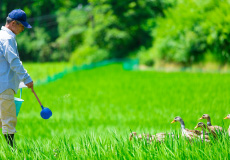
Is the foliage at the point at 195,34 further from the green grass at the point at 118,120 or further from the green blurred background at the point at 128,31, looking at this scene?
the green grass at the point at 118,120

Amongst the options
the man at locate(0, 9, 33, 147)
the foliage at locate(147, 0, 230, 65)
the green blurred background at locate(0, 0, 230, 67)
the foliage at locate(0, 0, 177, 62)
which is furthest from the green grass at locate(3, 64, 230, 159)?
the foliage at locate(0, 0, 177, 62)

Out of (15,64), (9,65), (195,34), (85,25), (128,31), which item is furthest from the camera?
(85,25)

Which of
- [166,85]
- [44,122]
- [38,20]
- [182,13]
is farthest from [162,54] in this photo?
[38,20]

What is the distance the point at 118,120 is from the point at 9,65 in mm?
2610

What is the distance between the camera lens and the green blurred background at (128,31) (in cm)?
1342

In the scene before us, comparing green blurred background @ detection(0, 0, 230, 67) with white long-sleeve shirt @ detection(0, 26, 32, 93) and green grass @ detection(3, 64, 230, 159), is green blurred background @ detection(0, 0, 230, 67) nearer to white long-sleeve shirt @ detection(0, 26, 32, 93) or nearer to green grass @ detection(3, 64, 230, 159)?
green grass @ detection(3, 64, 230, 159)

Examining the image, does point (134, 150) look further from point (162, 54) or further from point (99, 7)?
point (99, 7)

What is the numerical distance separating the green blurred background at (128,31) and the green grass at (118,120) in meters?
4.21

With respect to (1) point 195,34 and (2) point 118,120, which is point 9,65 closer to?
(2) point 118,120

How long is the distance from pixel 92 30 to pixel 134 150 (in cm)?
2340

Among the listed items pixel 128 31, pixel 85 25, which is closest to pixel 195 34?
pixel 128 31

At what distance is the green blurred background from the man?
32.4ft

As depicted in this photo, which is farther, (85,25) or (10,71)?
(85,25)

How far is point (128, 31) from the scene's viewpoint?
26500 mm
